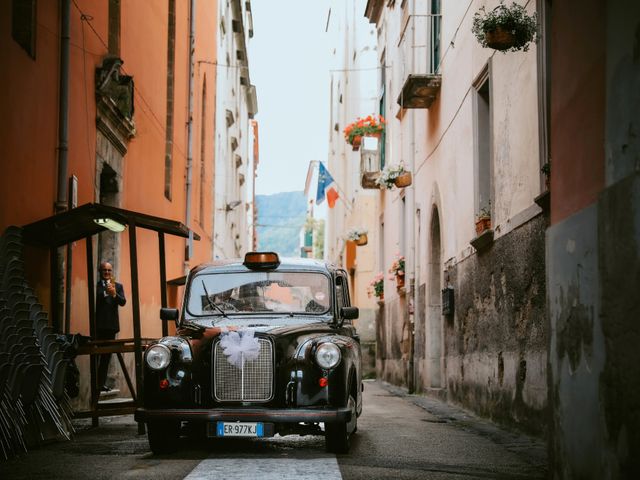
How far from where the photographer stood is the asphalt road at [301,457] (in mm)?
6926

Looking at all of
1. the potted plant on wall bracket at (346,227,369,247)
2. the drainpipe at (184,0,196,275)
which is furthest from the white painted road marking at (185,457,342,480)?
the potted plant on wall bracket at (346,227,369,247)

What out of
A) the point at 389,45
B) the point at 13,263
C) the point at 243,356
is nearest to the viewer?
the point at 243,356

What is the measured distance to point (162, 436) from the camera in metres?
8.12

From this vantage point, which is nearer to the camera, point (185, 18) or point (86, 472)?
point (86, 472)

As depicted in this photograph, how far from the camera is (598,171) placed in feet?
17.9

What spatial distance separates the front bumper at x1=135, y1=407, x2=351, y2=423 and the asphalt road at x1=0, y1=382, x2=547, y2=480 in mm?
319

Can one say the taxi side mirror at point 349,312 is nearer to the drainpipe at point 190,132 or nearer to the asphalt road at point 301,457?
the asphalt road at point 301,457

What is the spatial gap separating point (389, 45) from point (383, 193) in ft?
13.4

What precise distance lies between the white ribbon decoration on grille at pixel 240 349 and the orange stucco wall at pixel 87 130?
304 centimetres

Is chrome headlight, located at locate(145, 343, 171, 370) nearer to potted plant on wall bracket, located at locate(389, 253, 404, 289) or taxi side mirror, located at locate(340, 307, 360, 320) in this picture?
taxi side mirror, located at locate(340, 307, 360, 320)

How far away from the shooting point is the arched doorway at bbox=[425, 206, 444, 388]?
17078 mm

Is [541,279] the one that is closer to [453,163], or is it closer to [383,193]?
[453,163]

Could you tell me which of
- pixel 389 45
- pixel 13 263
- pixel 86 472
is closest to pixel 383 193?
pixel 389 45

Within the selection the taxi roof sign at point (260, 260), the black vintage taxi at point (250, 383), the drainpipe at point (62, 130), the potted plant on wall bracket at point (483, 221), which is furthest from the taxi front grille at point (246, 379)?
the potted plant on wall bracket at point (483, 221)
